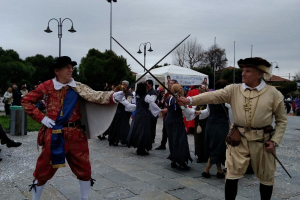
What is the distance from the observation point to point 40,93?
3.50m

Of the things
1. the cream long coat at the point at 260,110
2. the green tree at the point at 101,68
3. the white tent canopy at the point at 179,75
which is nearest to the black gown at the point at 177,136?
the cream long coat at the point at 260,110

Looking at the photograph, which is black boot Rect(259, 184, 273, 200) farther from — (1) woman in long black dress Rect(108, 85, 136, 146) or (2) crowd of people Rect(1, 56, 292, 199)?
(1) woman in long black dress Rect(108, 85, 136, 146)

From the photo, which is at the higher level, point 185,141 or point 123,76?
point 123,76

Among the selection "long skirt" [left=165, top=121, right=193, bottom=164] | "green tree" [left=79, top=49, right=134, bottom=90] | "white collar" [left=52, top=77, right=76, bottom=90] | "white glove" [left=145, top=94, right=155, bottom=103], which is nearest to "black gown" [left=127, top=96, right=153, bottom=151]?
"white glove" [left=145, top=94, right=155, bottom=103]

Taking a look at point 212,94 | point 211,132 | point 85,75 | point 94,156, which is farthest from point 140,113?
point 85,75

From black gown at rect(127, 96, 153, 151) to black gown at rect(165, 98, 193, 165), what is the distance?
1319 mm

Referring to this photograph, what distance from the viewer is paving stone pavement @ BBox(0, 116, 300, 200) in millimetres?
4301

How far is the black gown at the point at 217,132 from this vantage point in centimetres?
512

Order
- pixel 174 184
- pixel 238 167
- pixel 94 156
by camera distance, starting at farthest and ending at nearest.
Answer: pixel 94 156 < pixel 174 184 < pixel 238 167

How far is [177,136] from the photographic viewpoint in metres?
5.67

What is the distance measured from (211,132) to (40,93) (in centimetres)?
299

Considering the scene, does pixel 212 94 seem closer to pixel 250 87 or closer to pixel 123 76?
pixel 250 87

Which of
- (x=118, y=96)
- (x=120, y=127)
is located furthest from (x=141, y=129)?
(x=118, y=96)

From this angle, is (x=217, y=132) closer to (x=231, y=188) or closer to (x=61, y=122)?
(x=231, y=188)
